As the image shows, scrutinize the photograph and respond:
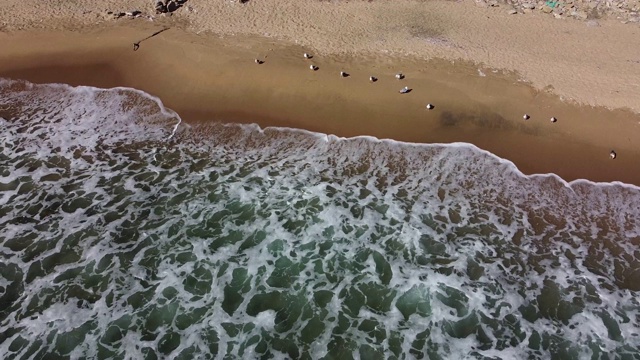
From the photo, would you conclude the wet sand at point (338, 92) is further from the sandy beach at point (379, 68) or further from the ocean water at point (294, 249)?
the ocean water at point (294, 249)

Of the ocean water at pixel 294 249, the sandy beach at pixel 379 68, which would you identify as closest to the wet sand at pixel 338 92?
the sandy beach at pixel 379 68

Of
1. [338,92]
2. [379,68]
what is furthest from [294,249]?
[379,68]

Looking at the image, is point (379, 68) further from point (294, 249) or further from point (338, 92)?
point (294, 249)

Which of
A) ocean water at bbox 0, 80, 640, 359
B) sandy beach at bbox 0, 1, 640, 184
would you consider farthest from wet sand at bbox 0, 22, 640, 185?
ocean water at bbox 0, 80, 640, 359

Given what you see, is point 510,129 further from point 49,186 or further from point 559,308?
point 49,186

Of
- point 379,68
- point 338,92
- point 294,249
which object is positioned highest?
point 379,68

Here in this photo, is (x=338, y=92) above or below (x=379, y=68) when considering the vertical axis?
below

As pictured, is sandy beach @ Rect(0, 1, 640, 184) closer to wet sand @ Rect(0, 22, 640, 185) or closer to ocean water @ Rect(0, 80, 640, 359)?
wet sand @ Rect(0, 22, 640, 185)
